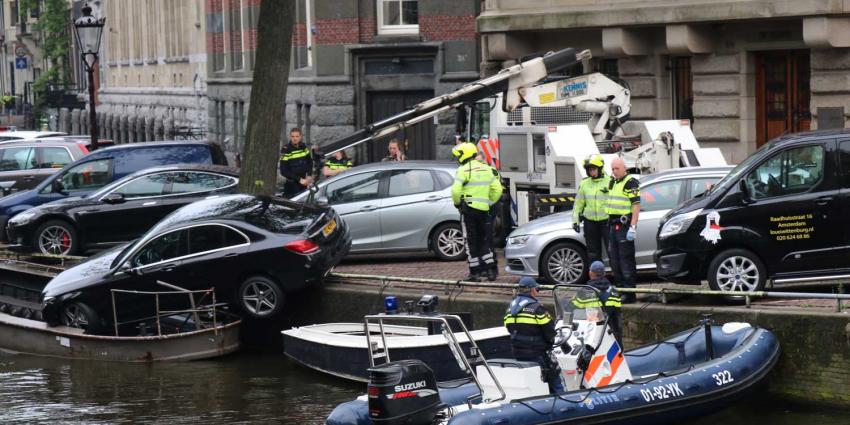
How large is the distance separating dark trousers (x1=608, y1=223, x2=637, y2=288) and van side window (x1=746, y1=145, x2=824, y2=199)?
168 cm

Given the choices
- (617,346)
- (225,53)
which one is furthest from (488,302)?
(225,53)

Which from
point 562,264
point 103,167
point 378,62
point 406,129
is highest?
point 378,62

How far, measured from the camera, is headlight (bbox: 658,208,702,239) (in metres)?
17.6

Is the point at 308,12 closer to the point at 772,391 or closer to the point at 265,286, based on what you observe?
the point at 265,286

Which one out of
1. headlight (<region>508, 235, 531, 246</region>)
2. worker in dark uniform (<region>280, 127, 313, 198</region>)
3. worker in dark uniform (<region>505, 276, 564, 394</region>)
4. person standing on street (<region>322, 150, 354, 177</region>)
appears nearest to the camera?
→ worker in dark uniform (<region>505, 276, 564, 394</region>)

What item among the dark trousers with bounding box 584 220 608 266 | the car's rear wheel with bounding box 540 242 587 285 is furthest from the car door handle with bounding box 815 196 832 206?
the car's rear wheel with bounding box 540 242 587 285

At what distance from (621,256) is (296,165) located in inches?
318

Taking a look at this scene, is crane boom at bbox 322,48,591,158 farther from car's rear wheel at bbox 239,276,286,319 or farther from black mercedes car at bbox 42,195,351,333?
car's rear wheel at bbox 239,276,286,319

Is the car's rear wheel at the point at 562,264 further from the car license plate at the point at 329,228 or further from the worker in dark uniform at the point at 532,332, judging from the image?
the worker in dark uniform at the point at 532,332

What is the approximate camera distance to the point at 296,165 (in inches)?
993

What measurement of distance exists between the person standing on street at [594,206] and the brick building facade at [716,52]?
7.33m

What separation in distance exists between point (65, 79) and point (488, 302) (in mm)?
50792

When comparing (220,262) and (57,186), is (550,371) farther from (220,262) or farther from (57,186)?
(57,186)

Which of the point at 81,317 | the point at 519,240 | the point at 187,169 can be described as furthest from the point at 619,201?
the point at 187,169
